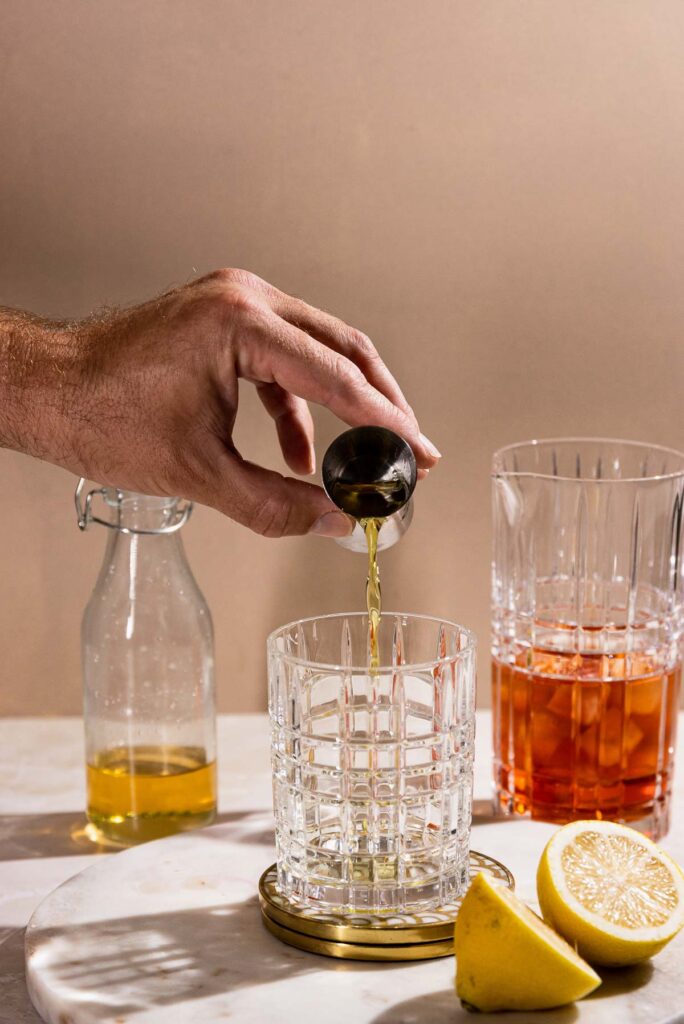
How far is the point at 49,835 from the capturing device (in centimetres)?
115

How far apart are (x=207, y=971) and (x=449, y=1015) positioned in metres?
0.17

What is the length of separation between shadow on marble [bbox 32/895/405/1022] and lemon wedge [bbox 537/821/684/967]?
0.43ft

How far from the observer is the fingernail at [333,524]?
95cm

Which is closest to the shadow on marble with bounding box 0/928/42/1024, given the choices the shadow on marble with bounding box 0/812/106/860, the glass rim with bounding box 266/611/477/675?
the shadow on marble with bounding box 0/812/106/860

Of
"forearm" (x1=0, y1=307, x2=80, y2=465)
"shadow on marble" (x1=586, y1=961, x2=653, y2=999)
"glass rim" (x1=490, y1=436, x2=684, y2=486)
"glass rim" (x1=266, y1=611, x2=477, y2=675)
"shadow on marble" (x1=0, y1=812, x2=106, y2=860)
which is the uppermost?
"forearm" (x1=0, y1=307, x2=80, y2=465)

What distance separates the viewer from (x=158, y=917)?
92cm

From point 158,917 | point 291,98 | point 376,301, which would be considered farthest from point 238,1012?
point 291,98

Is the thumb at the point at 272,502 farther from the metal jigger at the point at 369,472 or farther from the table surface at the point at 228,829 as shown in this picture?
the table surface at the point at 228,829

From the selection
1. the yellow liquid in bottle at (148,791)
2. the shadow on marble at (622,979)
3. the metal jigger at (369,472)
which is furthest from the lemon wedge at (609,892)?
the yellow liquid in bottle at (148,791)

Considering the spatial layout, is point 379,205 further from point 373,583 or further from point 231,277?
point 373,583

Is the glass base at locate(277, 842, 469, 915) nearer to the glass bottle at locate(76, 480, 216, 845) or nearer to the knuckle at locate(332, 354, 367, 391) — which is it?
the glass bottle at locate(76, 480, 216, 845)

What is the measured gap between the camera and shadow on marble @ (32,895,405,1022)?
31.8 inches

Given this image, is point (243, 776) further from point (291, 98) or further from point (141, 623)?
point (291, 98)

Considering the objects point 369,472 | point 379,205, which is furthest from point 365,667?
point 379,205
